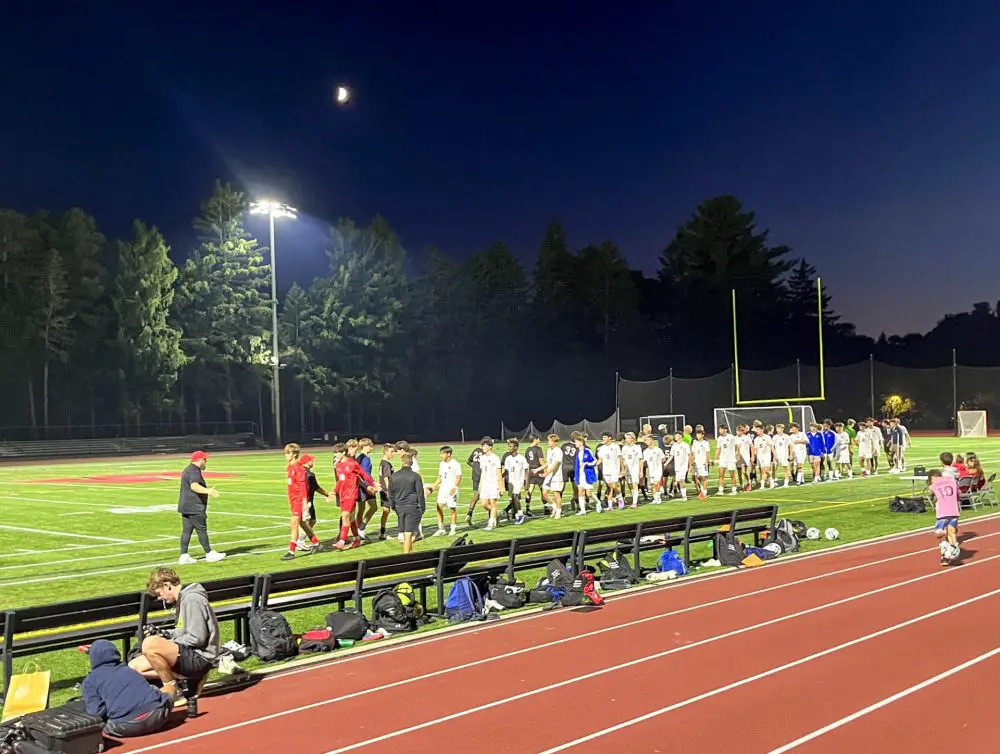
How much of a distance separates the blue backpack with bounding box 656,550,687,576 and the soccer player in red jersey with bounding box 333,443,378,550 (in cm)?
561

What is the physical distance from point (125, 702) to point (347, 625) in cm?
312

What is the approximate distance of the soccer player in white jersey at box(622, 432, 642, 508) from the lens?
2383 cm

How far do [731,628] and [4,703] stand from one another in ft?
22.8

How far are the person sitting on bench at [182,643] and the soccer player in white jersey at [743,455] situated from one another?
64.7ft

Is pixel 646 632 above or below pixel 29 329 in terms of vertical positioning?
below

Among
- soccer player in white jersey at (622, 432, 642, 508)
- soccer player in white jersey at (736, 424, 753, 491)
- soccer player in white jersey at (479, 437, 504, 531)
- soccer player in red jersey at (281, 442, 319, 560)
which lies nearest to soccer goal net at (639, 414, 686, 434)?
soccer player in white jersey at (736, 424, 753, 491)

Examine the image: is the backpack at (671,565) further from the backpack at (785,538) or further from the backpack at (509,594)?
the backpack at (509,594)

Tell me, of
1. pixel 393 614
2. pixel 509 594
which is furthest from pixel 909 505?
pixel 393 614

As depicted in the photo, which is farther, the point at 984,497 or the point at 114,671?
the point at 984,497

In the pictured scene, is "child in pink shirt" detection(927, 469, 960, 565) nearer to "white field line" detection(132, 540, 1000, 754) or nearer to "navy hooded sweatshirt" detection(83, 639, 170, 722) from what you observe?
"white field line" detection(132, 540, 1000, 754)

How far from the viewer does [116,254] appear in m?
73.4

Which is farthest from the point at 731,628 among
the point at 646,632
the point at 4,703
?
the point at 4,703

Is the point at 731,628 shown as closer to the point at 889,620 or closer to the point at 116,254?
the point at 889,620

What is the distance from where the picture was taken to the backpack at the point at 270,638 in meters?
9.49
